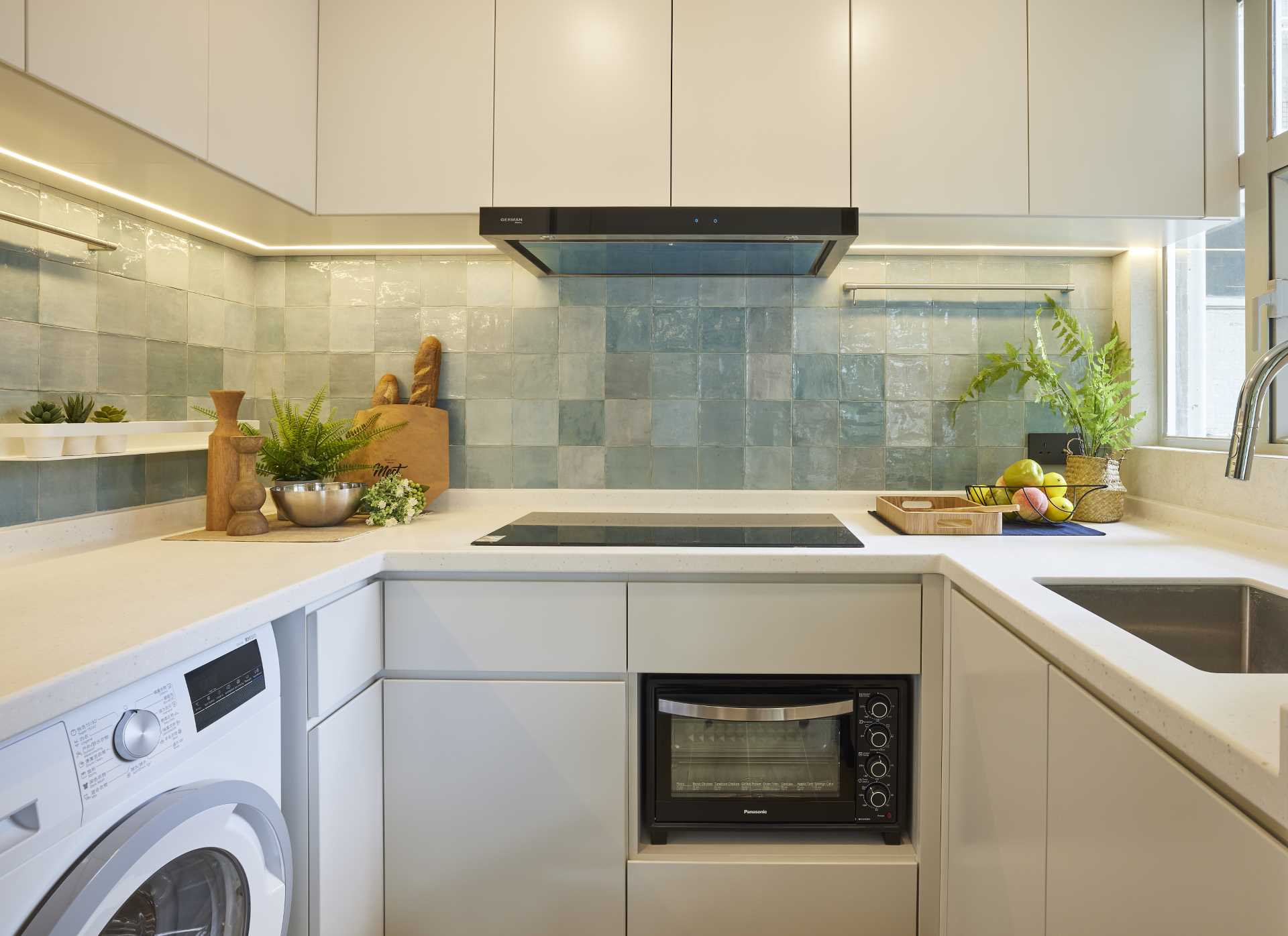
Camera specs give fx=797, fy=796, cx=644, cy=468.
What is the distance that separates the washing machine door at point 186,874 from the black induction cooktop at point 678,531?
701mm

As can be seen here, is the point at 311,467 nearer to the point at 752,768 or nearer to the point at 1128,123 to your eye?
the point at 752,768

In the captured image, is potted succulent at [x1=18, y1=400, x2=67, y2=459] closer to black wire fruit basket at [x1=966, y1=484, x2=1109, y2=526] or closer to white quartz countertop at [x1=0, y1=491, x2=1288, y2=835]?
white quartz countertop at [x1=0, y1=491, x2=1288, y2=835]

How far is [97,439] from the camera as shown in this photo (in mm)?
1617

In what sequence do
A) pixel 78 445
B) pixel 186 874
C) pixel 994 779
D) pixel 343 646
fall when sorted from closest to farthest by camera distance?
pixel 186 874, pixel 994 779, pixel 343 646, pixel 78 445

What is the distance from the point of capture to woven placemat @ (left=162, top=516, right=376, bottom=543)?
1.72 meters

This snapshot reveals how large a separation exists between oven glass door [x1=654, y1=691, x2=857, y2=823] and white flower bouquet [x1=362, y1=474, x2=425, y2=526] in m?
0.78

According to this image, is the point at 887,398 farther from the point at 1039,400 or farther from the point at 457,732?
the point at 457,732

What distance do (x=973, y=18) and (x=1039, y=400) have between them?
3.18 feet

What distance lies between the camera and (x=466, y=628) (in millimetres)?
1628

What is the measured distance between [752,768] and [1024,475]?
1.02 meters

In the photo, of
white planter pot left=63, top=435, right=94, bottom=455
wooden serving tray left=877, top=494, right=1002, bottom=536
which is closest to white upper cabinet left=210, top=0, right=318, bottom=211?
white planter pot left=63, top=435, right=94, bottom=455

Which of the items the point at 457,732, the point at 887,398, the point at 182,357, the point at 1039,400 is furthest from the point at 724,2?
the point at 457,732

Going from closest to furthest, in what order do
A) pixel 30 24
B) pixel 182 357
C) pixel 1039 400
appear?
pixel 30 24 < pixel 182 357 < pixel 1039 400

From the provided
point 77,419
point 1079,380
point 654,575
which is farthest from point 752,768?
point 77,419
